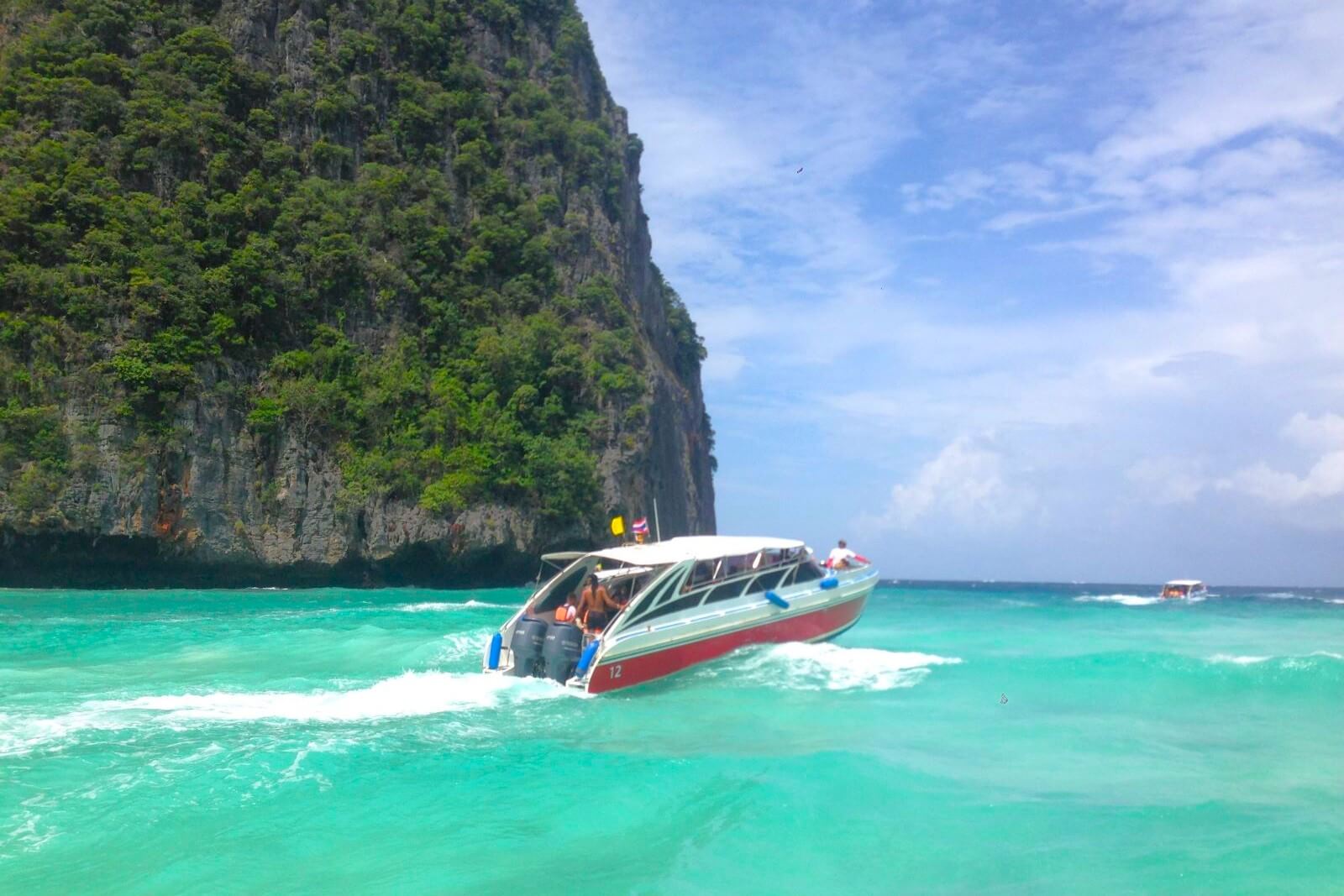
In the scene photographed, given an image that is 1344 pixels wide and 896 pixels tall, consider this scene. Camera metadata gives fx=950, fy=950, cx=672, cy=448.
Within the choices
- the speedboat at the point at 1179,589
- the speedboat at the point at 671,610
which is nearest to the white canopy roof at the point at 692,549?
the speedboat at the point at 671,610

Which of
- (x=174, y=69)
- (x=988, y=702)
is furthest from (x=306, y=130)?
(x=988, y=702)

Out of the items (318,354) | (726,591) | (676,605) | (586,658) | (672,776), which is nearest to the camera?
(672,776)

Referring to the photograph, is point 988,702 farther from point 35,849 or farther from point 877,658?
point 35,849

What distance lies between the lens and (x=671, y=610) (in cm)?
1402

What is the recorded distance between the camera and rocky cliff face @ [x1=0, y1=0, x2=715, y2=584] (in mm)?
32344

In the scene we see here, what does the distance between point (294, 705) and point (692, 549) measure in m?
6.68

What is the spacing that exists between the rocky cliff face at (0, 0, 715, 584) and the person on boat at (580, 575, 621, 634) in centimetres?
2460

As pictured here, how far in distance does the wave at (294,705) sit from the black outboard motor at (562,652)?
196 millimetres

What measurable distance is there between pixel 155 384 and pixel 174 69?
1477cm

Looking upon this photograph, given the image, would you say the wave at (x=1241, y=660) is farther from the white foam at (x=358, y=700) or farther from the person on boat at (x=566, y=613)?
the white foam at (x=358, y=700)

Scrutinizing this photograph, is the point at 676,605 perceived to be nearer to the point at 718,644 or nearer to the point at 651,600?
the point at 651,600

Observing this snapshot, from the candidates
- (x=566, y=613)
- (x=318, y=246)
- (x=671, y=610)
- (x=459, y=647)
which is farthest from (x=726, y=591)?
(x=318, y=246)

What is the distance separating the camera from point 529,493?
3978cm

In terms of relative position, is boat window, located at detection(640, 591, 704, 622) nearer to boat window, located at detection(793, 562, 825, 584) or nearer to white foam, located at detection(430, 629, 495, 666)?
boat window, located at detection(793, 562, 825, 584)
